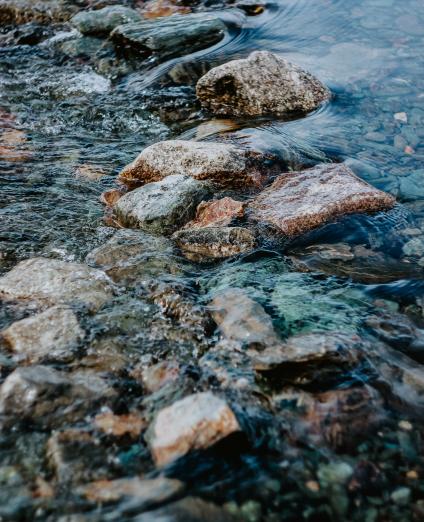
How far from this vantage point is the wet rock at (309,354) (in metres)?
2.61

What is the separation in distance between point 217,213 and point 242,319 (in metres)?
1.50

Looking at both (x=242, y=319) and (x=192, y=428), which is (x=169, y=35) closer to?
(x=242, y=319)

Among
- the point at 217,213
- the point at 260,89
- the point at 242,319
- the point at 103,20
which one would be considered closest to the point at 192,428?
the point at 242,319

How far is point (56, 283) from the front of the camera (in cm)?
336

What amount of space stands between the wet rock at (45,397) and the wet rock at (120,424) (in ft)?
0.29

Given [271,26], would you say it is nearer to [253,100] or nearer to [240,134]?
[253,100]

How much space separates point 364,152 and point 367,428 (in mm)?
3888

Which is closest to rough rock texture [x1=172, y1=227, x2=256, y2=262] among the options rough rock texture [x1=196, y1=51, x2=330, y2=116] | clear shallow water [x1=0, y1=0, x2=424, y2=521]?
clear shallow water [x1=0, y1=0, x2=424, y2=521]

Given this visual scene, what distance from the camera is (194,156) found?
16.2 feet

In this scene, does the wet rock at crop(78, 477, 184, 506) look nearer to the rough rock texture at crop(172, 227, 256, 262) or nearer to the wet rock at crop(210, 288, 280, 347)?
the wet rock at crop(210, 288, 280, 347)

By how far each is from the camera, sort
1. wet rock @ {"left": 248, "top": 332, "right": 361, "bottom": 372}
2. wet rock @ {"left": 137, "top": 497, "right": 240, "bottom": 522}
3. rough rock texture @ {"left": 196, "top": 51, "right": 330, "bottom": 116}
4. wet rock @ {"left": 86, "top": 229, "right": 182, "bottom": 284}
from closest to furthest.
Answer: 1. wet rock @ {"left": 137, "top": 497, "right": 240, "bottom": 522}
2. wet rock @ {"left": 248, "top": 332, "right": 361, "bottom": 372}
3. wet rock @ {"left": 86, "top": 229, "right": 182, "bottom": 284}
4. rough rock texture @ {"left": 196, "top": 51, "right": 330, "bottom": 116}

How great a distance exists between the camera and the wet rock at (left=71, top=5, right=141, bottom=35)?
30.0 feet

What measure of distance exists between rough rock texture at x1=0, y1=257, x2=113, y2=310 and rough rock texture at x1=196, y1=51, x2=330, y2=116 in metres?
3.75

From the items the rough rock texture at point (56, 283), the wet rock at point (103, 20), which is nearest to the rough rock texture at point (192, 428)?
the rough rock texture at point (56, 283)
